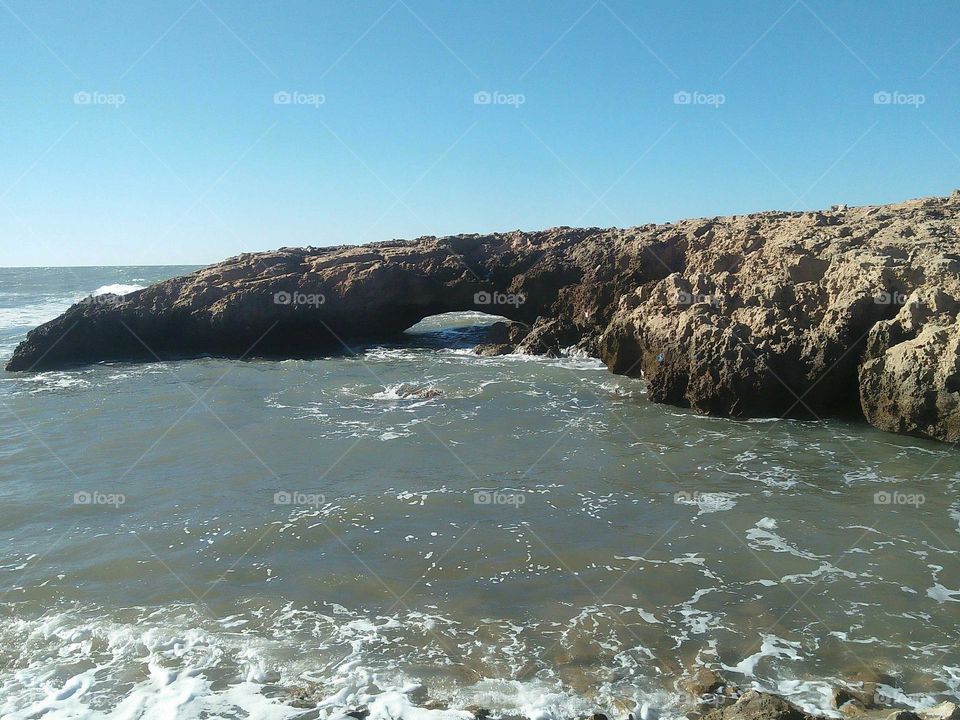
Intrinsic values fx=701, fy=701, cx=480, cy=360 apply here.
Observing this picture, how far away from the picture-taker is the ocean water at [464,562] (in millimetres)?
5691

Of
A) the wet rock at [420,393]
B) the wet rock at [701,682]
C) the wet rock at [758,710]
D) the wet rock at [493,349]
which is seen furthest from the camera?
the wet rock at [493,349]

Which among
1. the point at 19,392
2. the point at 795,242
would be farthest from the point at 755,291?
the point at 19,392

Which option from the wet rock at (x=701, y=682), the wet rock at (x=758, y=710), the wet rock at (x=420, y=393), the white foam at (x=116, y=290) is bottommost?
the wet rock at (x=701, y=682)

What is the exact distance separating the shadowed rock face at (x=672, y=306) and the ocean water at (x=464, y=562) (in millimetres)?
1032

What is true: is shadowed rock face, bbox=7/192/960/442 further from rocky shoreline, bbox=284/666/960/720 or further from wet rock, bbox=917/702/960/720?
wet rock, bbox=917/702/960/720

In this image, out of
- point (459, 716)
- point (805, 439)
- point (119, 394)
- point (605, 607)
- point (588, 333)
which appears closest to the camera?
point (459, 716)

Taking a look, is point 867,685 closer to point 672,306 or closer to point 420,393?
point 672,306

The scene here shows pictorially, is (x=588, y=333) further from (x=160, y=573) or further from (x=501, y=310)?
(x=160, y=573)

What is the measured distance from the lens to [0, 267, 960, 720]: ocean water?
18.7ft

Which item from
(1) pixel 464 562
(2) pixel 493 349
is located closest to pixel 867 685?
(1) pixel 464 562

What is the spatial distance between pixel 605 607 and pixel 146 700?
13.2 ft

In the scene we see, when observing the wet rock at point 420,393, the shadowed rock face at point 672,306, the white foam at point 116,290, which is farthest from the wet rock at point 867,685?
the white foam at point 116,290

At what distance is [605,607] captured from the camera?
6.73 m

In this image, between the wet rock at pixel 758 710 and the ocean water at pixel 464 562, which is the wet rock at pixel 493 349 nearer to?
the ocean water at pixel 464 562
